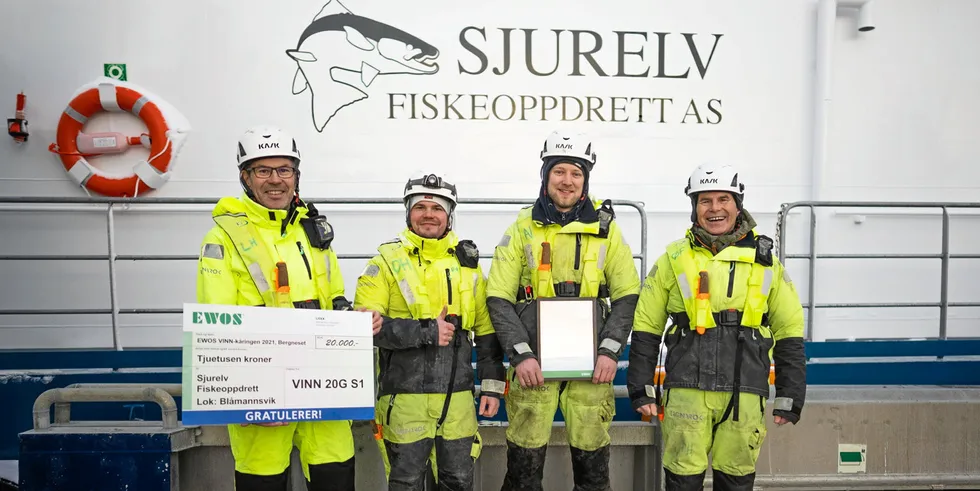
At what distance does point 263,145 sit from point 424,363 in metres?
1.21

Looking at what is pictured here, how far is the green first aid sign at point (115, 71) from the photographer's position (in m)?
4.31

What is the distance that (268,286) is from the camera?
2516mm

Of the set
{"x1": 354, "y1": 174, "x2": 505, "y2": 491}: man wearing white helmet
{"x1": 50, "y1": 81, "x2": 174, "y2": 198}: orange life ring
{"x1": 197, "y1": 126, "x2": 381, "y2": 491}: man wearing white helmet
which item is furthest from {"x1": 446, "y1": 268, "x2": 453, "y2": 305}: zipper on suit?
{"x1": 50, "y1": 81, "x2": 174, "y2": 198}: orange life ring

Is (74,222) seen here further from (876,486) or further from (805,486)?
(876,486)

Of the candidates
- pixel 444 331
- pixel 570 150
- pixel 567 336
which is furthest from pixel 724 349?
pixel 444 331

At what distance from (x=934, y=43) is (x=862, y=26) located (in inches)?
28.3

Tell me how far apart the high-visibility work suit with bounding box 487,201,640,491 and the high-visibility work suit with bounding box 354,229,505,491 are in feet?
0.53

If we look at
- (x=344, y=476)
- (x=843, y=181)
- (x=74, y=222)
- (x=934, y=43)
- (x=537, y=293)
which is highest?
(x=934, y=43)

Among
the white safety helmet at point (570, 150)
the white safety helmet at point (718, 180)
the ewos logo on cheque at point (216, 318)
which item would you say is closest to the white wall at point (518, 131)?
the white safety helmet at point (570, 150)

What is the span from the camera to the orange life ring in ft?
13.8

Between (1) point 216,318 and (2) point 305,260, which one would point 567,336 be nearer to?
(2) point 305,260

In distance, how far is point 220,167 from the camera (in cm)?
445

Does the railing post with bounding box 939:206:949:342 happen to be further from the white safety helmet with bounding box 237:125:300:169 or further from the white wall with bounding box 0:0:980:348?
the white safety helmet with bounding box 237:125:300:169

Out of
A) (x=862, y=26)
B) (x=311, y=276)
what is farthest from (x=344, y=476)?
(x=862, y=26)
